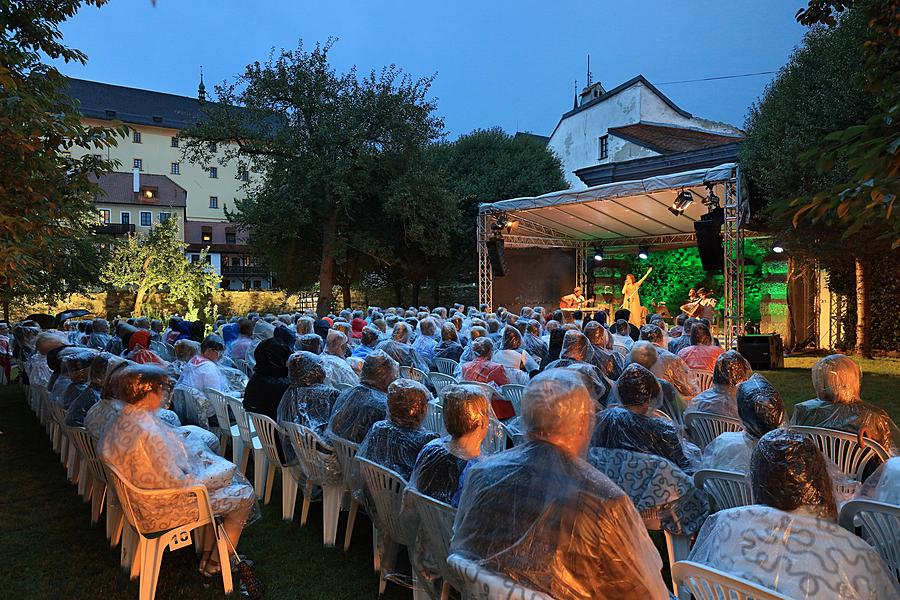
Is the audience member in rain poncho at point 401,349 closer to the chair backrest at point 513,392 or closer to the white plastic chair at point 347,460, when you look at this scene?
the chair backrest at point 513,392

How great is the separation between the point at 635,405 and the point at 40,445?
586 centimetres

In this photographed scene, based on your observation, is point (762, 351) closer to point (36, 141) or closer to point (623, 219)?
point (623, 219)

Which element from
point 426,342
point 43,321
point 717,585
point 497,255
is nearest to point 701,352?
point 426,342

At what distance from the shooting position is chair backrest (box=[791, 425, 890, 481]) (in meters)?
2.73

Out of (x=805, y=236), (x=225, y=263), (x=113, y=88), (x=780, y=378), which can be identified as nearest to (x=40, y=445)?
(x=780, y=378)

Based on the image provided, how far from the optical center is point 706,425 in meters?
3.66

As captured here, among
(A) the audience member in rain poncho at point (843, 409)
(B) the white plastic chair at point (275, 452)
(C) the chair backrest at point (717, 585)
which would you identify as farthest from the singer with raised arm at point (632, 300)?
(C) the chair backrest at point (717, 585)

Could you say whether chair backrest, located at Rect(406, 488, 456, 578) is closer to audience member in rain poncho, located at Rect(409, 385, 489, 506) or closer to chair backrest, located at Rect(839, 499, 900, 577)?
audience member in rain poncho, located at Rect(409, 385, 489, 506)

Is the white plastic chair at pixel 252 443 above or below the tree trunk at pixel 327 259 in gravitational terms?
below

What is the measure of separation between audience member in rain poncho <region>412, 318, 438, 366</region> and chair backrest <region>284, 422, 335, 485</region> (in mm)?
3582

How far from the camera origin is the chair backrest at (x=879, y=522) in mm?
1953

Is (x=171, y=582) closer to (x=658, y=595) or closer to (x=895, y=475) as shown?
(x=658, y=595)

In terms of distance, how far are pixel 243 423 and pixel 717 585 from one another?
3.53 metres

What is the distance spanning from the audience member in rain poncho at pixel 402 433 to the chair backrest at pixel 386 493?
0.10 m
